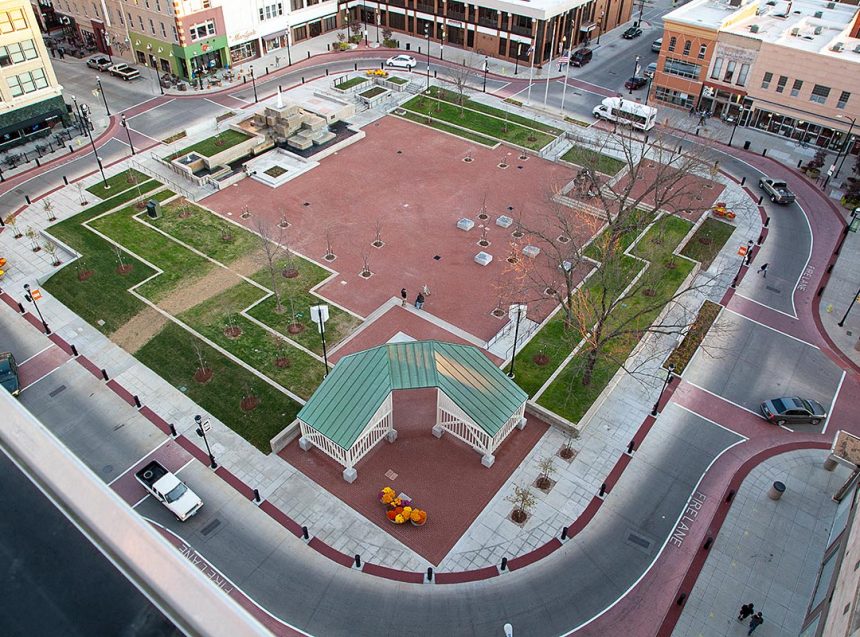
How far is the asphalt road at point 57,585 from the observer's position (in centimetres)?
814

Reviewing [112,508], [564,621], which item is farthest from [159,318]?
[112,508]

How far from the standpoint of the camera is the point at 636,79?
73.8 meters

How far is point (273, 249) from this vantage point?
47594 mm

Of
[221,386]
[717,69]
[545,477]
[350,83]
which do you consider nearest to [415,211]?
[221,386]

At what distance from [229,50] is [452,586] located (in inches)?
2609

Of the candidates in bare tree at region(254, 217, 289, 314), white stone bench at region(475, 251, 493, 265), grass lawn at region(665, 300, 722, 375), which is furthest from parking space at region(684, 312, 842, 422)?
bare tree at region(254, 217, 289, 314)

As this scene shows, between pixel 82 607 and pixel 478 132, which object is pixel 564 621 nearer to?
pixel 82 607

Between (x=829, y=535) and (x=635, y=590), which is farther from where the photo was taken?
(x=829, y=535)

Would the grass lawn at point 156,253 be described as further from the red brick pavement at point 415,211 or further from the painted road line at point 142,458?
the painted road line at point 142,458

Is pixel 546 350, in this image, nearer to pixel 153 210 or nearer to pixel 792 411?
pixel 792 411

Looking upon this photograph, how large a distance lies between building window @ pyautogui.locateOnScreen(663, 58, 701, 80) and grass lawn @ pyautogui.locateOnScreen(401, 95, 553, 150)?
17.6 m

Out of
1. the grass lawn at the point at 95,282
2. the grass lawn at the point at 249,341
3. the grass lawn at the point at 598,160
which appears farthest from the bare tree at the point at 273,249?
the grass lawn at the point at 598,160

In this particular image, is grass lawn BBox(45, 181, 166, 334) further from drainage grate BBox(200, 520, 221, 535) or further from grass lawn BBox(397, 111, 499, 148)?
grass lawn BBox(397, 111, 499, 148)

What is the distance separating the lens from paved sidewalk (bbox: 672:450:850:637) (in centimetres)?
2792
